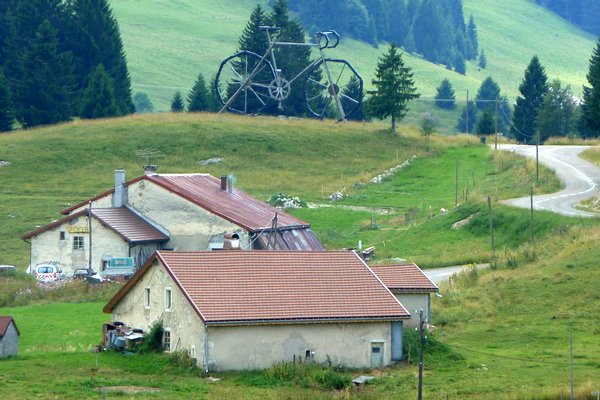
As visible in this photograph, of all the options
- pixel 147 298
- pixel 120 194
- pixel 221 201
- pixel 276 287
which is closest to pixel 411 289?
pixel 276 287

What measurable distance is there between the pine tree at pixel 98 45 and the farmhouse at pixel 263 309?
2634 inches

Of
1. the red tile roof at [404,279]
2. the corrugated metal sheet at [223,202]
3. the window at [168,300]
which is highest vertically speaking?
the corrugated metal sheet at [223,202]

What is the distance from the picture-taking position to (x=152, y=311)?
39469 mm

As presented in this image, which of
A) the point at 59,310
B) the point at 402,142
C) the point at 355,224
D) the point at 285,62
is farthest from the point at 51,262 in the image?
the point at 285,62

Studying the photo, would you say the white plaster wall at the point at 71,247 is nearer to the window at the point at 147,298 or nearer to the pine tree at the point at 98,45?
the window at the point at 147,298

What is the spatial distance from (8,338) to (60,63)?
6501cm

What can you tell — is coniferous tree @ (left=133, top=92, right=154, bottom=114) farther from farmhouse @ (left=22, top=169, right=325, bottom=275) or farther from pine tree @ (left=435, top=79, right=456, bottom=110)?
farmhouse @ (left=22, top=169, right=325, bottom=275)

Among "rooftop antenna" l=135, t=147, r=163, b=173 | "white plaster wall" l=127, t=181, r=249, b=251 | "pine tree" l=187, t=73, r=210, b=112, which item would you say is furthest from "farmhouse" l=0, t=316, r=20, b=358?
"pine tree" l=187, t=73, r=210, b=112

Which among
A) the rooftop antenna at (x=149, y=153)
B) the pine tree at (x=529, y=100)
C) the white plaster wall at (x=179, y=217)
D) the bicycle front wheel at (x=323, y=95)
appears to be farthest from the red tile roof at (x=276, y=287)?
the pine tree at (x=529, y=100)

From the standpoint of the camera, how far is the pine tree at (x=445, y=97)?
591ft

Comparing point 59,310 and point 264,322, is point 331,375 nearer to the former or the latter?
point 264,322

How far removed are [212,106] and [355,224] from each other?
45621mm

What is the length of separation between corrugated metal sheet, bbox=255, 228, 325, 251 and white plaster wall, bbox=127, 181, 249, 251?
104 centimetres

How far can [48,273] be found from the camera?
56406 millimetres
